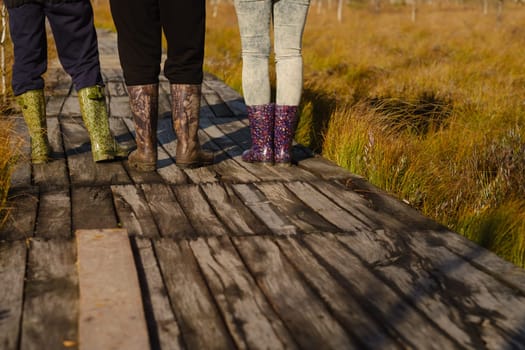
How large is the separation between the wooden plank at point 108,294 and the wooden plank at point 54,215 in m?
0.13

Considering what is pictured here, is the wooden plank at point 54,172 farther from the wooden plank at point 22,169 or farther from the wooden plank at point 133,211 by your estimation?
the wooden plank at point 133,211

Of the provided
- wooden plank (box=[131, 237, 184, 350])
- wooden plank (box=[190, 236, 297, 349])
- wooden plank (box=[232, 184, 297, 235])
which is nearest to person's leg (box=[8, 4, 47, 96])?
wooden plank (box=[232, 184, 297, 235])

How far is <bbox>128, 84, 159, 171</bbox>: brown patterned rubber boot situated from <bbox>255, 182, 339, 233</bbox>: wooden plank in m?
0.65

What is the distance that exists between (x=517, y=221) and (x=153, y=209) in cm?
161

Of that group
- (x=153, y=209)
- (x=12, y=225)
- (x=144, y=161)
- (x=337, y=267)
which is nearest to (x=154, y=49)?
(x=144, y=161)

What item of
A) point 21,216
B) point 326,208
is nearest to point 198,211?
point 326,208

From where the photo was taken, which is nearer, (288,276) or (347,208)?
(288,276)

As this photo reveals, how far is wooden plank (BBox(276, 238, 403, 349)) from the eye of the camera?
1.88 meters

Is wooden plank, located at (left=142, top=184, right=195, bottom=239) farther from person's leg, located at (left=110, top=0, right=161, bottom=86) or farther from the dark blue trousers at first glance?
the dark blue trousers

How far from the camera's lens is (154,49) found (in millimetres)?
3521

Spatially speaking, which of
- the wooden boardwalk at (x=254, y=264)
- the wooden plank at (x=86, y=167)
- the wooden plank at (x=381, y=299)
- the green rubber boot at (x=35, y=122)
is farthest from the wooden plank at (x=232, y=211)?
the green rubber boot at (x=35, y=122)

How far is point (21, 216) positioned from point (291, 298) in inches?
51.5

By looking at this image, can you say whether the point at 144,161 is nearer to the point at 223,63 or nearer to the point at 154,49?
the point at 154,49

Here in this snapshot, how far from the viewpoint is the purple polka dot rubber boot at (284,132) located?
3.83 m
